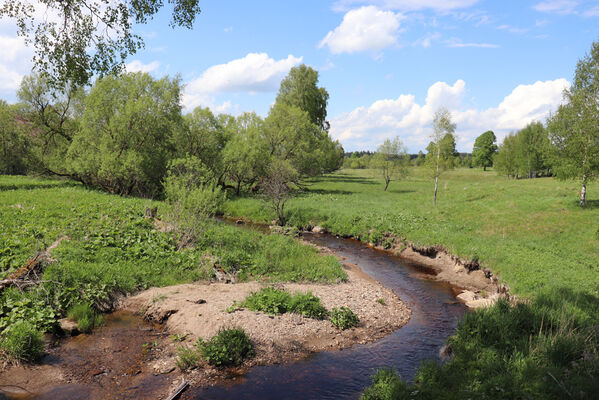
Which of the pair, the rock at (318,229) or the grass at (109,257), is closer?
the grass at (109,257)

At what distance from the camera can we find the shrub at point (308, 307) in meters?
14.5

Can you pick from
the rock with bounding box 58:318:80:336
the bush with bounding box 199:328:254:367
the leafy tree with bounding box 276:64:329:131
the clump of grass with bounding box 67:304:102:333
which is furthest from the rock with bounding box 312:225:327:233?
the leafy tree with bounding box 276:64:329:131

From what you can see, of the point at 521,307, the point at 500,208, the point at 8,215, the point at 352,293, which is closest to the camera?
the point at 521,307

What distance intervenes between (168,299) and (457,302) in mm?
13878

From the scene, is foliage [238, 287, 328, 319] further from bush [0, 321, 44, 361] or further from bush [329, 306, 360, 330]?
bush [0, 321, 44, 361]

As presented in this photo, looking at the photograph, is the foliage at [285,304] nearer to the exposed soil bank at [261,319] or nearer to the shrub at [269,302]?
the shrub at [269,302]

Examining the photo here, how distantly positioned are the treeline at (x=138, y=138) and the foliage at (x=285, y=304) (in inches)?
769

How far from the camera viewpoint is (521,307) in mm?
13555

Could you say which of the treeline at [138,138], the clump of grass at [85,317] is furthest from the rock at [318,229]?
the clump of grass at [85,317]

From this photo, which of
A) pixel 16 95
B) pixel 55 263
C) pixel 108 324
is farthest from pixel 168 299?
pixel 16 95

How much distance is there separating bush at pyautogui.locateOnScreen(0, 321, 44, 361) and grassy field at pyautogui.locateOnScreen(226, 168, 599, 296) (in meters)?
19.5

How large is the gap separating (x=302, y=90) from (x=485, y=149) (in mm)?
66499

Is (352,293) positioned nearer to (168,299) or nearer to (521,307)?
(521,307)

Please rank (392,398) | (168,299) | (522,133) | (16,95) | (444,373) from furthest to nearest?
(522,133), (16,95), (168,299), (444,373), (392,398)
